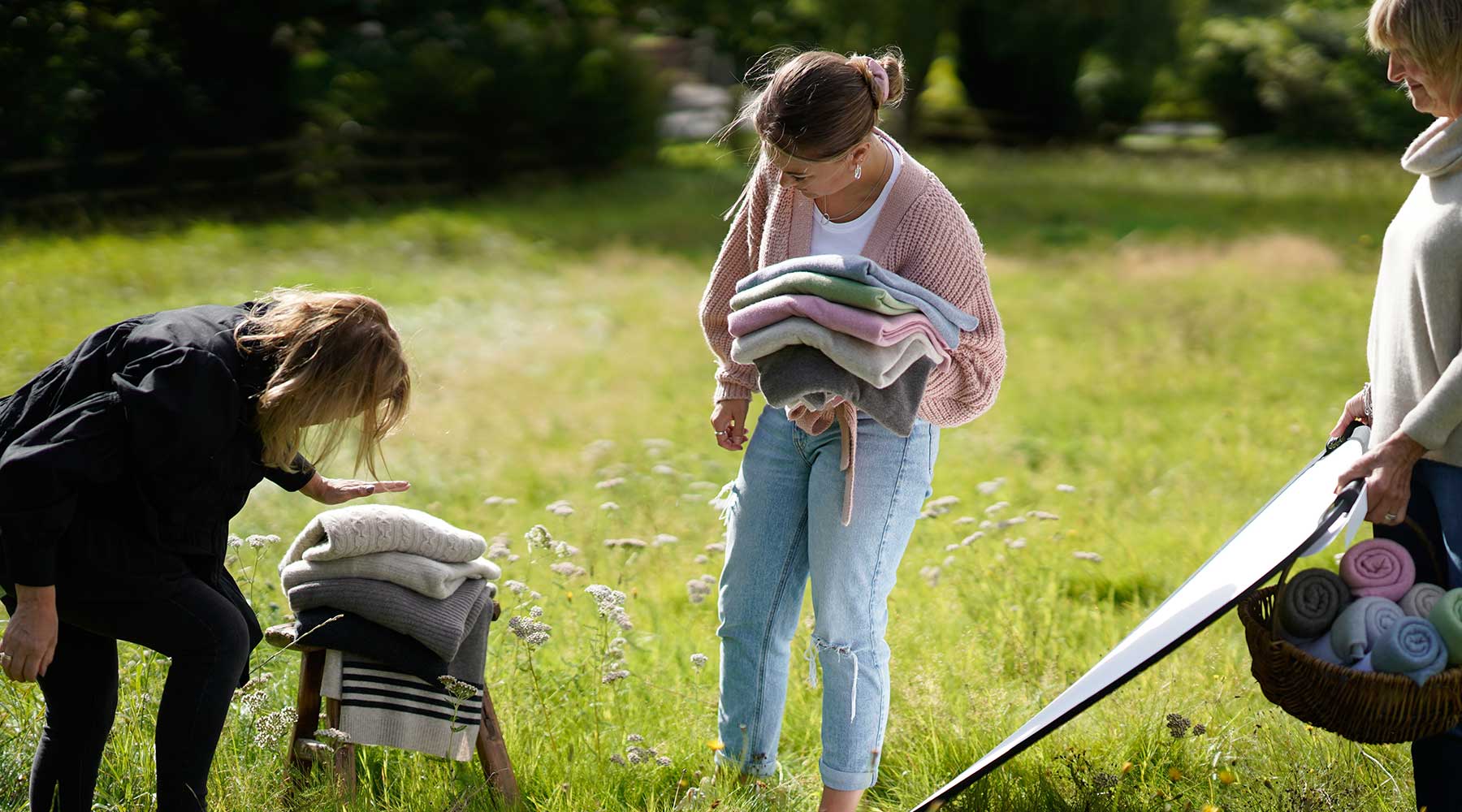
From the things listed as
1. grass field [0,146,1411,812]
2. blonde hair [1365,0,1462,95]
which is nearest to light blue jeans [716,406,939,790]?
grass field [0,146,1411,812]

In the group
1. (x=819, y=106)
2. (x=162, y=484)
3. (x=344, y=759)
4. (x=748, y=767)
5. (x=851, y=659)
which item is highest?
(x=819, y=106)

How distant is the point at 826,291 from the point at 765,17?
2609 centimetres

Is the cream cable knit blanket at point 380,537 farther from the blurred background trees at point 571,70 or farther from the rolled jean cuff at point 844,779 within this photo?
the blurred background trees at point 571,70

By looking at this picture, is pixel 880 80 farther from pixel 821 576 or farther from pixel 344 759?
pixel 344 759

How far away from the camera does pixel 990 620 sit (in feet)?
15.2

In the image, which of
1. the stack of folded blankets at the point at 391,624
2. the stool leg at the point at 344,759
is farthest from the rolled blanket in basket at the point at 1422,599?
the stool leg at the point at 344,759

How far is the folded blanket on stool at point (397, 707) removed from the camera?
10.4 ft

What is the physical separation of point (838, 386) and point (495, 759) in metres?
1.30

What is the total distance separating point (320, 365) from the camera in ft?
9.27

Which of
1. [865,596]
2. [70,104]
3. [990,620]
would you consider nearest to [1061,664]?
[990,620]

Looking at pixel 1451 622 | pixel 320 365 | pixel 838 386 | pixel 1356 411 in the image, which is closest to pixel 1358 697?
pixel 1451 622

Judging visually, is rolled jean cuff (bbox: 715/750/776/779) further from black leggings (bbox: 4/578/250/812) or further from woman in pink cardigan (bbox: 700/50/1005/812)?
black leggings (bbox: 4/578/250/812)

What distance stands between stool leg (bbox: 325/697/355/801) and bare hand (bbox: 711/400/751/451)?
1.13 meters

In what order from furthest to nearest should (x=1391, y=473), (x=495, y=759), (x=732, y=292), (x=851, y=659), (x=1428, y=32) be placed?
1. (x=732, y=292)
2. (x=495, y=759)
3. (x=851, y=659)
4. (x=1391, y=473)
5. (x=1428, y=32)
